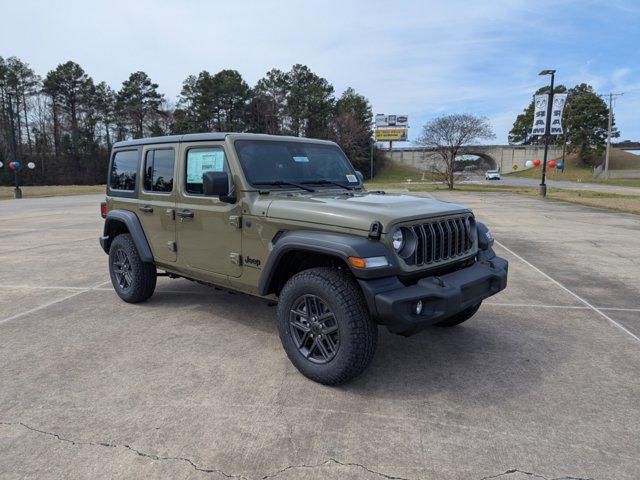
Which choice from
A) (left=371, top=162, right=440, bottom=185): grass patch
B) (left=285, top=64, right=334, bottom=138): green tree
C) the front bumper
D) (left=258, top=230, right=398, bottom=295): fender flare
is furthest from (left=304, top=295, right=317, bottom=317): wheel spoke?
(left=371, top=162, right=440, bottom=185): grass patch

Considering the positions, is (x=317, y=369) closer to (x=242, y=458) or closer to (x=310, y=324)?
(x=310, y=324)

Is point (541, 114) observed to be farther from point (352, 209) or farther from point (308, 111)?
point (308, 111)

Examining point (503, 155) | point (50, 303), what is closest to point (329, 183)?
point (50, 303)

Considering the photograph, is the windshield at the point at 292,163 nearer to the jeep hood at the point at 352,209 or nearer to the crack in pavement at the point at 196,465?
the jeep hood at the point at 352,209

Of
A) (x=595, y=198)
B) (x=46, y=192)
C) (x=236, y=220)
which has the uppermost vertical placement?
(x=236, y=220)

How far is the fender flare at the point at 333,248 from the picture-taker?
9.41 feet

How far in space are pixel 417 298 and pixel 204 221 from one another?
215cm

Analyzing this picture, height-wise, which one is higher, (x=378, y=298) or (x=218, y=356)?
(x=378, y=298)

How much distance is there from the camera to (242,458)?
242cm

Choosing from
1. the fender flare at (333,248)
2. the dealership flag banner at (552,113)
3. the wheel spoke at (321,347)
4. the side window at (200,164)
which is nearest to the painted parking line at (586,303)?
the fender flare at (333,248)

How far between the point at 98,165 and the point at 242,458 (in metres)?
70.5

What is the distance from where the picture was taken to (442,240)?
3312 mm

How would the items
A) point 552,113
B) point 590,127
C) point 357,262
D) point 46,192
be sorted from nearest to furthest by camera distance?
point 357,262 → point 552,113 → point 46,192 → point 590,127

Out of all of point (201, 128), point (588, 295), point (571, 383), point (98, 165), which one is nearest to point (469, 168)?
point (201, 128)
